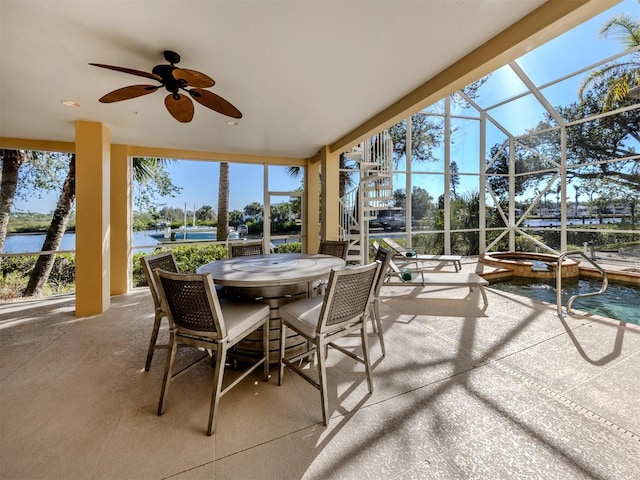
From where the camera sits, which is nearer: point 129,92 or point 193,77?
point 193,77

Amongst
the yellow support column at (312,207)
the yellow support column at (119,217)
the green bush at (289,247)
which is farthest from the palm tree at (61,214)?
the yellow support column at (312,207)

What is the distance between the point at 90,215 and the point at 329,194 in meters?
3.42

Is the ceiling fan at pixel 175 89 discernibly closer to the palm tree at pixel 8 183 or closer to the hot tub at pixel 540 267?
the palm tree at pixel 8 183

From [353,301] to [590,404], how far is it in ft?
5.34

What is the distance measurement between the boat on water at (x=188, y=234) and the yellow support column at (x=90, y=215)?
1583 millimetres

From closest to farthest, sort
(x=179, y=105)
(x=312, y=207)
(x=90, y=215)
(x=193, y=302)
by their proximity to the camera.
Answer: (x=193, y=302), (x=179, y=105), (x=90, y=215), (x=312, y=207)

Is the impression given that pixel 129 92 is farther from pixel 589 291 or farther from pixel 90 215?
pixel 589 291

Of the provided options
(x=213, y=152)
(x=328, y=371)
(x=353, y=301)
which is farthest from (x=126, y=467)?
(x=213, y=152)

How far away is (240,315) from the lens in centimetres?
187

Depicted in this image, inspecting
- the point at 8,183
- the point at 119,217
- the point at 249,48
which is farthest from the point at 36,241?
the point at 249,48

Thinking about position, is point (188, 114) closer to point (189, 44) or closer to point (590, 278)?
point (189, 44)

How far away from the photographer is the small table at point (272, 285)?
2.00m

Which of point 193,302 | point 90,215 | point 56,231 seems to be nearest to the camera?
point 193,302

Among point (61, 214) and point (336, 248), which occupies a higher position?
point (61, 214)
